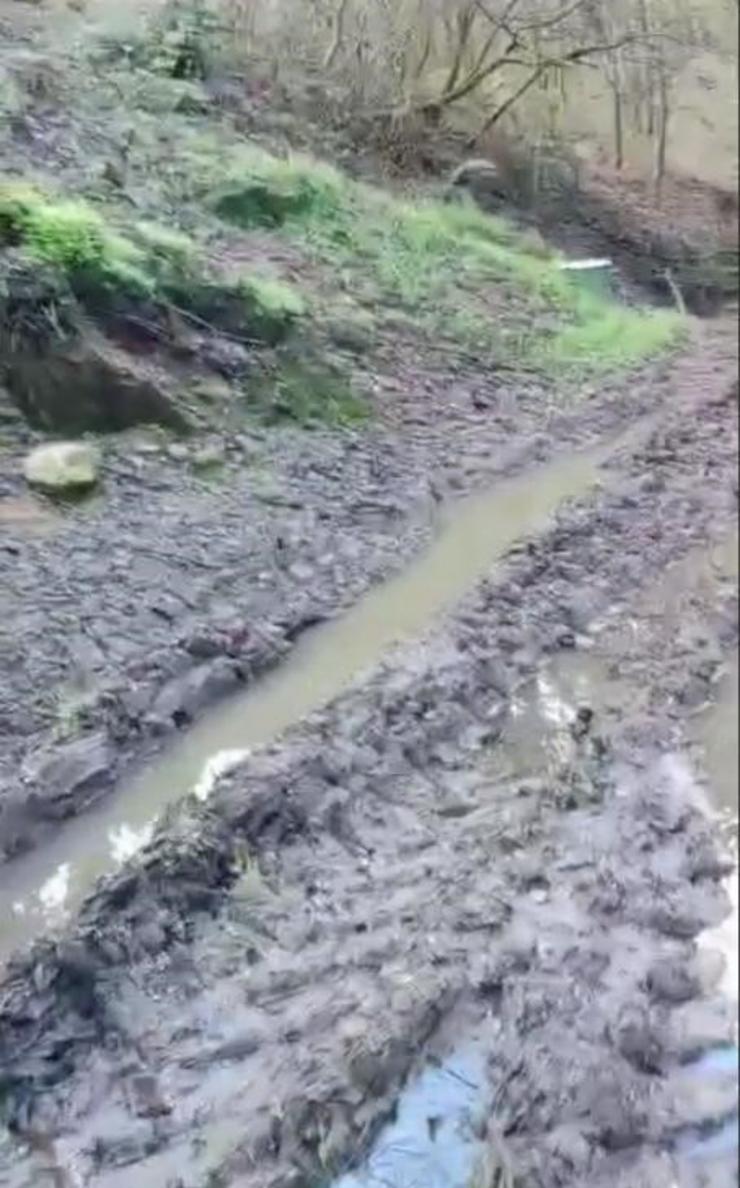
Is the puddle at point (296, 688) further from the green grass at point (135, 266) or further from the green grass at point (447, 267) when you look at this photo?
the green grass at point (135, 266)

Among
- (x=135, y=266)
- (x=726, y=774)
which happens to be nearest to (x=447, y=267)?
(x=135, y=266)

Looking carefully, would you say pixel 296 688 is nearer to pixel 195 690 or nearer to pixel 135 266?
pixel 195 690

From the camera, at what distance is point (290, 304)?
103 inches

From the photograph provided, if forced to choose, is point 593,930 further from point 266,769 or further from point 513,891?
point 266,769

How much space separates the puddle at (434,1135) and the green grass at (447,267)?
3.73 feet

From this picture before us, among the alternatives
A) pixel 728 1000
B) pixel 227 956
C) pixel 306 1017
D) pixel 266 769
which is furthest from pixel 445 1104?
pixel 266 769

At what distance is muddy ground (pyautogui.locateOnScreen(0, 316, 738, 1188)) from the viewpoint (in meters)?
2.00

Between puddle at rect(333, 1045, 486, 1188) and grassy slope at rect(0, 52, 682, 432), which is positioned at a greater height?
grassy slope at rect(0, 52, 682, 432)

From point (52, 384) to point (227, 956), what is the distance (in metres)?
0.89

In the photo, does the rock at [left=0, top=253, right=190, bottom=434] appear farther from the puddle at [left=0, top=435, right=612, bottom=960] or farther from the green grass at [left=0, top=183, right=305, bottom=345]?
the puddle at [left=0, top=435, right=612, bottom=960]

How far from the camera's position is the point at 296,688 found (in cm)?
294

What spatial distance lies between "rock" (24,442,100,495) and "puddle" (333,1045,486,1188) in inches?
41.3

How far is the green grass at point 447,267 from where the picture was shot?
7.26 ft

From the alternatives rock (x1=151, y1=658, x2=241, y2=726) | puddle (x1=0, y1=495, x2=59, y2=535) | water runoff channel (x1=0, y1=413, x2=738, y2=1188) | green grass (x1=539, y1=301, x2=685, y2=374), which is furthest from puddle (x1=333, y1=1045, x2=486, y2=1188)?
green grass (x1=539, y1=301, x2=685, y2=374)
